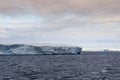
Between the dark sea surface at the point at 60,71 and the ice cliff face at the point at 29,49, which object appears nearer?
the dark sea surface at the point at 60,71

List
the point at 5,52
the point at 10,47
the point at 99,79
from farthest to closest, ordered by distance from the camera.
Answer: the point at 5,52 → the point at 10,47 → the point at 99,79

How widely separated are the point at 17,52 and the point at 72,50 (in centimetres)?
3348

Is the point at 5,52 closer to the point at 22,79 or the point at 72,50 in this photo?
the point at 72,50

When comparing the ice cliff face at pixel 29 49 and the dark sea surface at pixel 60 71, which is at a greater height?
the ice cliff face at pixel 29 49

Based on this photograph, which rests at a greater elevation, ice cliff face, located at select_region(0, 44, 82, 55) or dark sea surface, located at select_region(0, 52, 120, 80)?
ice cliff face, located at select_region(0, 44, 82, 55)

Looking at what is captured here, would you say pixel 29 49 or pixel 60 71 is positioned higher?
pixel 29 49

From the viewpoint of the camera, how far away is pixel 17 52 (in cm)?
15225

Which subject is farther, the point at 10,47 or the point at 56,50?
the point at 56,50

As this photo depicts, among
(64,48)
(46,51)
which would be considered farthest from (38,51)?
(64,48)

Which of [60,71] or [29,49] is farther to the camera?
[29,49]

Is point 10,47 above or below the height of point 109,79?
above

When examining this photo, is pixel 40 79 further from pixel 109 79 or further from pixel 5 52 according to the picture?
pixel 5 52

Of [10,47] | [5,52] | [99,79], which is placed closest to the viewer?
[99,79]

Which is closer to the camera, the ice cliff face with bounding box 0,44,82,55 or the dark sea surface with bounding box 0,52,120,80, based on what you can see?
the dark sea surface with bounding box 0,52,120,80
